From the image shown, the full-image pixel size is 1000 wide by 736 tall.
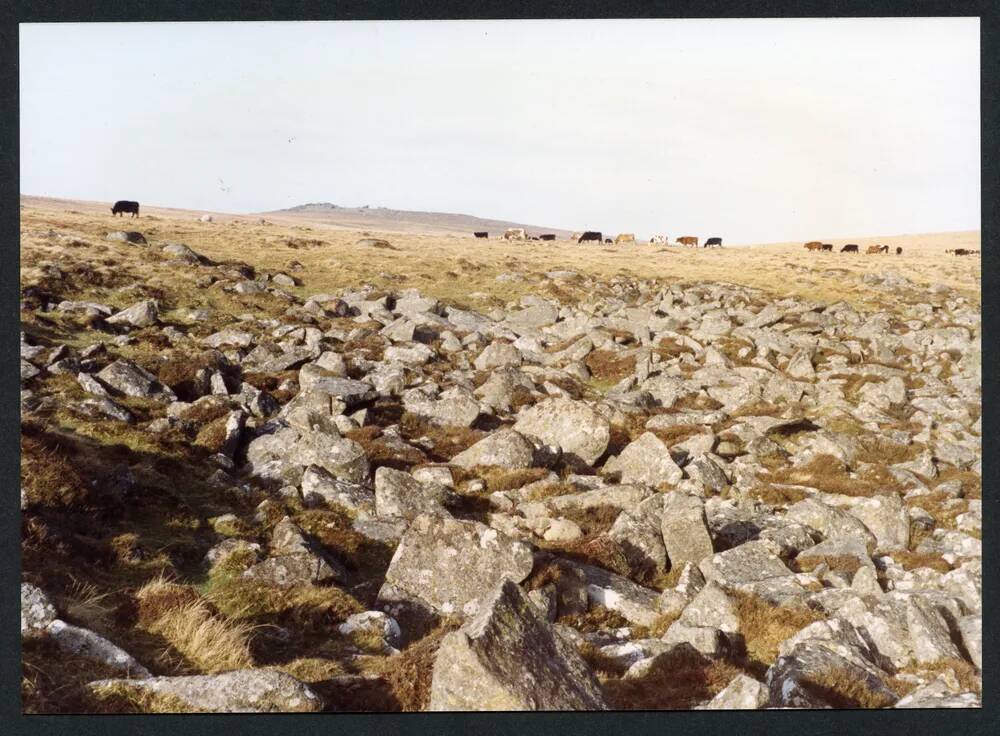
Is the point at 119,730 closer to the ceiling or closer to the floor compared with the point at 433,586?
closer to the floor

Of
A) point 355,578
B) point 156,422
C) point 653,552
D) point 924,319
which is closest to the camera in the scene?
point 355,578

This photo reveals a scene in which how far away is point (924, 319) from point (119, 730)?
113 ft

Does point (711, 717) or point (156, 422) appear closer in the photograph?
point (711, 717)

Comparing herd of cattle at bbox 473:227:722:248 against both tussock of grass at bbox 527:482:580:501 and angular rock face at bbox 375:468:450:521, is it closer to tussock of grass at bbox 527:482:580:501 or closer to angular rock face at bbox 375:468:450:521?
tussock of grass at bbox 527:482:580:501

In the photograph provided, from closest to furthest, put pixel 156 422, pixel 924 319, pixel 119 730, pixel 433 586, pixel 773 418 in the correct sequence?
1. pixel 119 730
2. pixel 433 586
3. pixel 156 422
4. pixel 773 418
5. pixel 924 319

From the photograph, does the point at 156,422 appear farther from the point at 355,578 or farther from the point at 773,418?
the point at 773,418

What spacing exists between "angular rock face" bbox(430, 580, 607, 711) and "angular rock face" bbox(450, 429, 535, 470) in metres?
7.90

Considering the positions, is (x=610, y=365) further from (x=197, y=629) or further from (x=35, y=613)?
(x=35, y=613)

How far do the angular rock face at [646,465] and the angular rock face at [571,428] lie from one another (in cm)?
59

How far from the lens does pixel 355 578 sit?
12.2 metres

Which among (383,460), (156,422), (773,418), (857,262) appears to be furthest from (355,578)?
(857,262)

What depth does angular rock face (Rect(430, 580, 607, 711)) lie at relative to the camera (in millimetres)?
8344

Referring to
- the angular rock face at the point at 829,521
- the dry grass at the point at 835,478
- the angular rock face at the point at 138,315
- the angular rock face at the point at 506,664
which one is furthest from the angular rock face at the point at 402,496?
the angular rock face at the point at 138,315

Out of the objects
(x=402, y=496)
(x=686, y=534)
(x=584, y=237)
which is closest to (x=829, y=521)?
(x=686, y=534)
